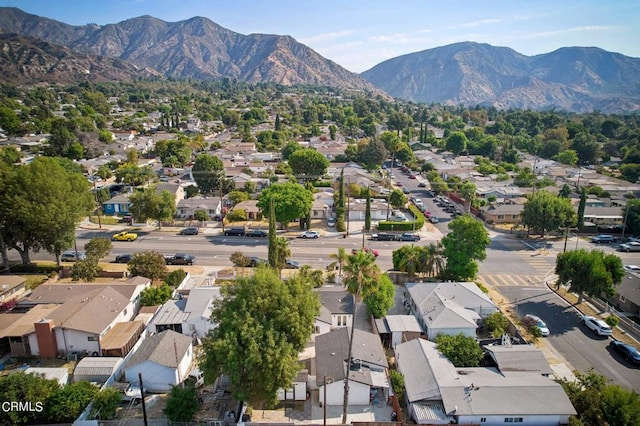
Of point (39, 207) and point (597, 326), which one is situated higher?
point (39, 207)

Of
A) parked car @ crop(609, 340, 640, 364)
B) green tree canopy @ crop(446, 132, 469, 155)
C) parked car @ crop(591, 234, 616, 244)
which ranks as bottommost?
parked car @ crop(609, 340, 640, 364)

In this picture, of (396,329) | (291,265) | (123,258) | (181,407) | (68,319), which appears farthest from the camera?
(123,258)

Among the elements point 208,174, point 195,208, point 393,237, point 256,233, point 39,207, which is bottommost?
point 393,237

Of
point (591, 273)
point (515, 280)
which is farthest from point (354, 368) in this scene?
point (515, 280)

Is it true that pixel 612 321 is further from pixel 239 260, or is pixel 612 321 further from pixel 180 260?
pixel 180 260

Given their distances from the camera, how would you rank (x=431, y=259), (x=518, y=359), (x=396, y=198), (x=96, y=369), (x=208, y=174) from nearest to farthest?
(x=96, y=369) < (x=518, y=359) < (x=431, y=259) < (x=396, y=198) < (x=208, y=174)

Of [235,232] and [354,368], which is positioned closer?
[354,368]

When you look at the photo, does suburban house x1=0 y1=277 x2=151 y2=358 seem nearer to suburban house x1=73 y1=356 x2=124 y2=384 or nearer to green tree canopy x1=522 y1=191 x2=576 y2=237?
suburban house x1=73 y1=356 x2=124 y2=384

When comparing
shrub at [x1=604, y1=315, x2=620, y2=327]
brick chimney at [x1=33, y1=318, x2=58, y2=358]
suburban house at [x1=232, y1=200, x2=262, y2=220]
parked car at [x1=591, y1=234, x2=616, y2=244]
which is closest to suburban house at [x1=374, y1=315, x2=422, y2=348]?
shrub at [x1=604, y1=315, x2=620, y2=327]
